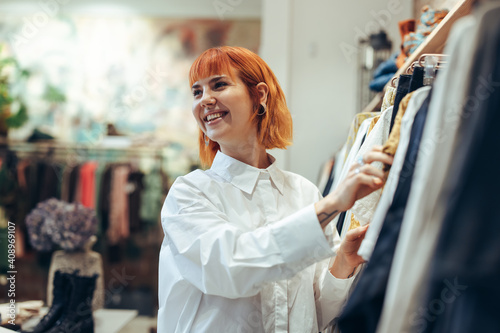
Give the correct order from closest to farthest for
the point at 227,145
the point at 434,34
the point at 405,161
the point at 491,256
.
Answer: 1. the point at 491,256
2. the point at 405,161
3. the point at 227,145
4. the point at 434,34

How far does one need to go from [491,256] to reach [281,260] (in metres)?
0.44

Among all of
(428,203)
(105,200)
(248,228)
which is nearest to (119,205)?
(105,200)

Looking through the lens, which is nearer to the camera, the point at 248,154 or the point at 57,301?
the point at 248,154

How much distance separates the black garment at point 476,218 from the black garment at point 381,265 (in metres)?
0.10

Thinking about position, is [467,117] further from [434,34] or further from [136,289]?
[136,289]

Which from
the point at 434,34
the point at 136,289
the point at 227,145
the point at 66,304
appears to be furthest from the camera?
the point at 136,289

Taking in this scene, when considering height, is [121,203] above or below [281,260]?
below

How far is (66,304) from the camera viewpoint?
6.59ft

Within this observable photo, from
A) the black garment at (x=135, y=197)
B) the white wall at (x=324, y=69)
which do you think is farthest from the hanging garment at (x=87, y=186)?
the white wall at (x=324, y=69)

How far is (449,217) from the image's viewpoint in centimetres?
68

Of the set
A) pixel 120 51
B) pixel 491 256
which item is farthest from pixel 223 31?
pixel 491 256

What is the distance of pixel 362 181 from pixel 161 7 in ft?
13.7

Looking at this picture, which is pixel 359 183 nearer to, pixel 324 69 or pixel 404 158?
pixel 404 158

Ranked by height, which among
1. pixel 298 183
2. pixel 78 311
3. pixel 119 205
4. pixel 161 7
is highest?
pixel 161 7
